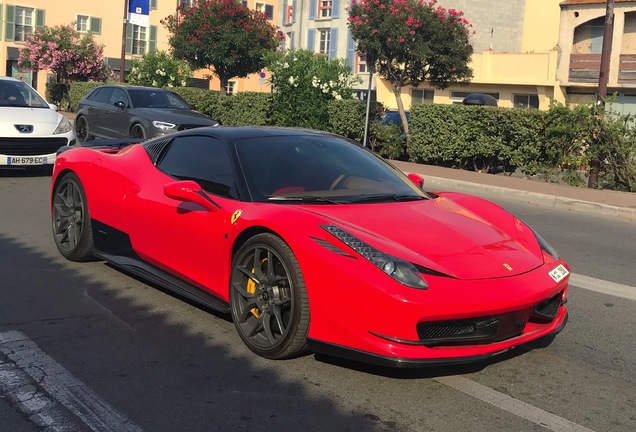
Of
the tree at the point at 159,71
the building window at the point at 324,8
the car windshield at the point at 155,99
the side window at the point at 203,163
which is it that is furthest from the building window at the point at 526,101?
the side window at the point at 203,163

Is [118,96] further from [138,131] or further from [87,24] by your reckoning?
[87,24]

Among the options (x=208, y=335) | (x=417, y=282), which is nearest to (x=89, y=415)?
(x=208, y=335)

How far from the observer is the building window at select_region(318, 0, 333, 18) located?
51344 millimetres

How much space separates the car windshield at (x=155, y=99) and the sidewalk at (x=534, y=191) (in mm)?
5562

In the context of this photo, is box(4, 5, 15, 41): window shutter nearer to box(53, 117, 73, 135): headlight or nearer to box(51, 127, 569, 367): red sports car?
box(53, 117, 73, 135): headlight

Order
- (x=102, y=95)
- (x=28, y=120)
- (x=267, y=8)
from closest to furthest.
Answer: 1. (x=28, y=120)
2. (x=102, y=95)
3. (x=267, y=8)

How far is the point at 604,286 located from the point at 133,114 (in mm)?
12360

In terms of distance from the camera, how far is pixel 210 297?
16.3ft

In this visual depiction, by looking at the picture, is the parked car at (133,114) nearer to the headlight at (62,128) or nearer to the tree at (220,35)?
the headlight at (62,128)

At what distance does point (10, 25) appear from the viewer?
177ft

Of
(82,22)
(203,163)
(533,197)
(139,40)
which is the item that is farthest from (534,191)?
(82,22)

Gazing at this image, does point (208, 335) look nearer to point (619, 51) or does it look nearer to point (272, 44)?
point (272, 44)

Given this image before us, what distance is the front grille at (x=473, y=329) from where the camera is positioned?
395cm

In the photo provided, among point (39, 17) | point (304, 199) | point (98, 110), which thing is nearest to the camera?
point (304, 199)
